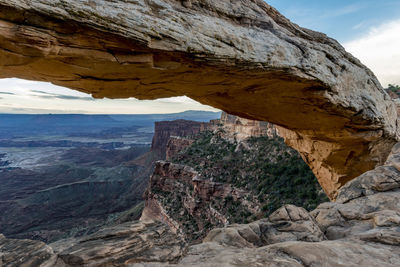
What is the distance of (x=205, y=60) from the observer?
217 inches

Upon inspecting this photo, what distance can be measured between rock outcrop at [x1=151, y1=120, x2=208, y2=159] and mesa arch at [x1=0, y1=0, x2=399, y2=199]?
77.4 metres

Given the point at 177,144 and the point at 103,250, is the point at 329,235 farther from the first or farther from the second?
the point at 177,144

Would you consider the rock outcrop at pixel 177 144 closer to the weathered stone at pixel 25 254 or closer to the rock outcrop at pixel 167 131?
the rock outcrop at pixel 167 131

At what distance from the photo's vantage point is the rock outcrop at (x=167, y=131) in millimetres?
89950

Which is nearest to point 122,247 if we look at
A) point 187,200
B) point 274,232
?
point 274,232

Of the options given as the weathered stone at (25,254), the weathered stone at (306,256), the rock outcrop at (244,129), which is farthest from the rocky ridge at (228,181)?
the weathered stone at (25,254)

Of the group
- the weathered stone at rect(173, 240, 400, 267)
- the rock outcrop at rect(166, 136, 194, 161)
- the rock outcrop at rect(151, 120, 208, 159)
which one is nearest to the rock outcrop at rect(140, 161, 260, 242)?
the rock outcrop at rect(166, 136, 194, 161)

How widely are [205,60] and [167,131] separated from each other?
91.7 meters

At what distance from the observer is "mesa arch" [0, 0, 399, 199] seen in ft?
13.4

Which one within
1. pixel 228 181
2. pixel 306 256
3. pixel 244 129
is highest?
pixel 244 129

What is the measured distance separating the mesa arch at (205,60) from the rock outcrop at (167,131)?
77.4m

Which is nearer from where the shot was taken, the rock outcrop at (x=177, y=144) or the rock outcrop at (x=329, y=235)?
the rock outcrop at (x=329, y=235)

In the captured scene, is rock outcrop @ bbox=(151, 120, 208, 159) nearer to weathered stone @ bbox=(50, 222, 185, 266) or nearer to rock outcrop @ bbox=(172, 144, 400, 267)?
rock outcrop @ bbox=(172, 144, 400, 267)

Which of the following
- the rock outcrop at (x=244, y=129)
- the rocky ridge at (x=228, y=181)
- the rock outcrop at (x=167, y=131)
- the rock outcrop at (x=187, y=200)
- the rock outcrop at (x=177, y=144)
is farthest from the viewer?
the rock outcrop at (x=167, y=131)
